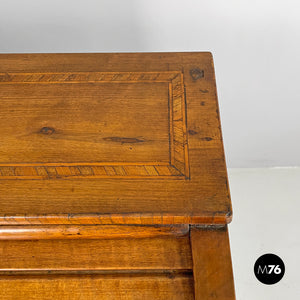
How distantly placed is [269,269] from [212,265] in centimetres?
82

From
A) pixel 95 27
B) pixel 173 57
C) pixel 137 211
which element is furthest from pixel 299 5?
pixel 137 211

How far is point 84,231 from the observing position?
617mm

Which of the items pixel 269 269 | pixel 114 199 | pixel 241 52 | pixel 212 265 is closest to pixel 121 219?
pixel 114 199

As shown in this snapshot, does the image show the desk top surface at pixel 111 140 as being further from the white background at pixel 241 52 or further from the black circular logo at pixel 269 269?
the black circular logo at pixel 269 269

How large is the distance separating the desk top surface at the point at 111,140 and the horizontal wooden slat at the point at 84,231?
2 centimetres

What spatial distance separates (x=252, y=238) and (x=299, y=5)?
2.32ft

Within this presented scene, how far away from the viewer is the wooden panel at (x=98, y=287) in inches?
23.5

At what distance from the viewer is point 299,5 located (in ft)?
3.40

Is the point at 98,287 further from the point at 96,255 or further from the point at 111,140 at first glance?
the point at 111,140

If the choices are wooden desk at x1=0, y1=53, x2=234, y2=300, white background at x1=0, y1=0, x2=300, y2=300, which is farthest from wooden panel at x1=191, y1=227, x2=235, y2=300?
white background at x1=0, y1=0, x2=300, y2=300

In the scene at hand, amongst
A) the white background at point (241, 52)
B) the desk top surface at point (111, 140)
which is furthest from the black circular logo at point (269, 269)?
the desk top surface at point (111, 140)

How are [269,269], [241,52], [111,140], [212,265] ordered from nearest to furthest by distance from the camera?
[212,265] → [111,140] → [241,52] → [269,269]

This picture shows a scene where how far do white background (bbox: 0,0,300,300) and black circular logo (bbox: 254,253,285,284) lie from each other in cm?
2

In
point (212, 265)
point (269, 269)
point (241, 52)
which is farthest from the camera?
point (269, 269)
